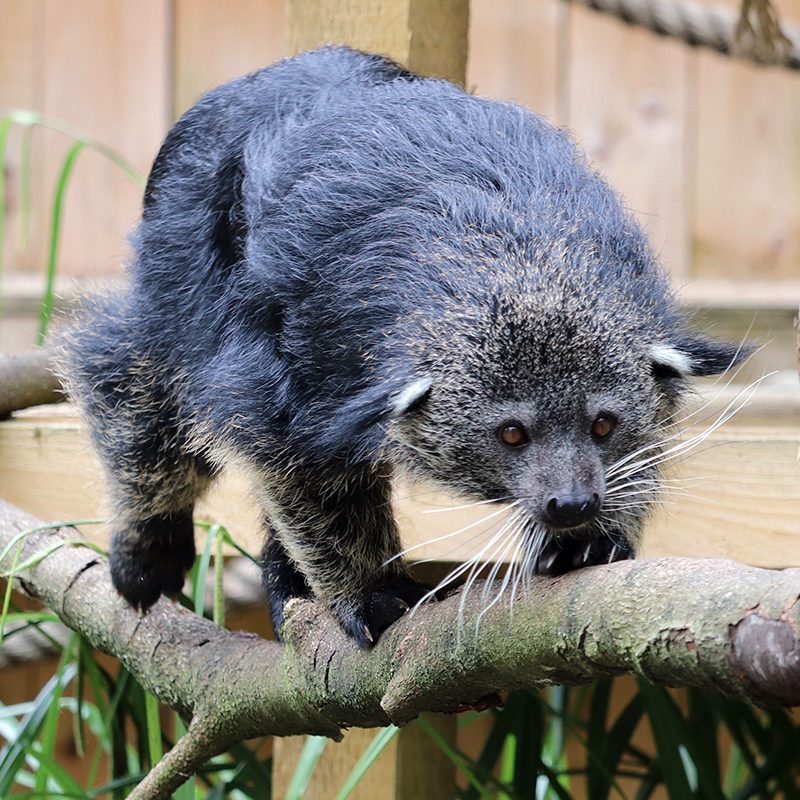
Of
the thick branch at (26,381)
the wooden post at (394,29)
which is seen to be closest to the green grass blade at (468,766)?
the thick branch at (26,381)

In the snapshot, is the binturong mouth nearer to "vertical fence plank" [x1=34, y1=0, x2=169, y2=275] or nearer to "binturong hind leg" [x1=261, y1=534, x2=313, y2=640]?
"binturong hind leg" [x1=261, y1=534, x2=313, y2=640]

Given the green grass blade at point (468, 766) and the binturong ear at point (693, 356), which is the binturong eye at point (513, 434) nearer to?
the binturong ear at point (693, 356)

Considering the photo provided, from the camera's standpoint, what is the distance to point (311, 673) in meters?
1.66

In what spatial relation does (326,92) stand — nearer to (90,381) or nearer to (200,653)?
(90,381)

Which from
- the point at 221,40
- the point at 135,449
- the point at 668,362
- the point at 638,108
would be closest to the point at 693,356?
the point at 668,362

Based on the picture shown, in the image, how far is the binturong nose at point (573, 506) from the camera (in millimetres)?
1509

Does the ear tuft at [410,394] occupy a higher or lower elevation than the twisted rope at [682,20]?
lower

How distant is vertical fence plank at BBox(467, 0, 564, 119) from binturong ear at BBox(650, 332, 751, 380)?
2.27m

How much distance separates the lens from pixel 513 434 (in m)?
1.60

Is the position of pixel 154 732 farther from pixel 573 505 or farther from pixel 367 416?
pixel 573 505

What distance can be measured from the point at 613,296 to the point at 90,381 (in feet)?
3.24

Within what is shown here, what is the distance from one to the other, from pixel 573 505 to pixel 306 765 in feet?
3.14

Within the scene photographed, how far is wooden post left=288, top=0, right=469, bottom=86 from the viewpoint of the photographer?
2252 millimetres

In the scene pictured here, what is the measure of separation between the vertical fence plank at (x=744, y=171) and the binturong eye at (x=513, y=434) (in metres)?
2.49
